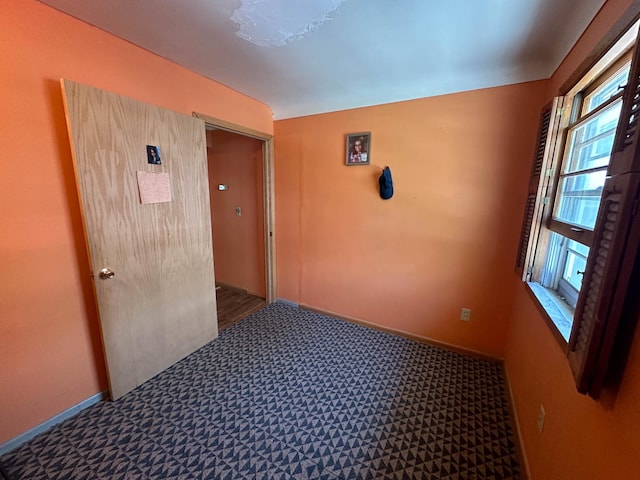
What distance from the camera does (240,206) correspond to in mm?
3377

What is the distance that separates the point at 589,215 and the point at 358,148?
1718mm

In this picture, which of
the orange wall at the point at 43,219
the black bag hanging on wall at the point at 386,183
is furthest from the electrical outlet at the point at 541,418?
the orange wall at the point at 43,219

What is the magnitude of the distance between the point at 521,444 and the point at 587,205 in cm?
133

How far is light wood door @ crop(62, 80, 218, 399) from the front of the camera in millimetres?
1502

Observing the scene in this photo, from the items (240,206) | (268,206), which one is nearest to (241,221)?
(240,206)

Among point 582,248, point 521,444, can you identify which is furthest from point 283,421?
point 582,248

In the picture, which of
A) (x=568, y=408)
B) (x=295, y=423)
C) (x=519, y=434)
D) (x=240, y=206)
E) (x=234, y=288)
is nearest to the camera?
(x=568, y=408)

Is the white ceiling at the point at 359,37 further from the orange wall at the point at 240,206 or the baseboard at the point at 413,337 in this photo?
the baseboard at the point at 413,337

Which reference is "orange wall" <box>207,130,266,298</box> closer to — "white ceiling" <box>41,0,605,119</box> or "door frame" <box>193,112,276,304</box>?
"door frame" <box>193,112,276,304</box>

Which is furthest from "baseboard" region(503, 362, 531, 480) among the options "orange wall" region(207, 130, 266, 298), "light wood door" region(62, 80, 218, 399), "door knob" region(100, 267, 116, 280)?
"orange wall" region(207, 130, 266, 298)

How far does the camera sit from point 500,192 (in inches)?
78.5

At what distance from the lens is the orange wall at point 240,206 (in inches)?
125

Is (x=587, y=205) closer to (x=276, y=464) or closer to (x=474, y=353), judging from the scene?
(x=474, y=353)

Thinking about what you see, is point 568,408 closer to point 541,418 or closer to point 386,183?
point 541,418
